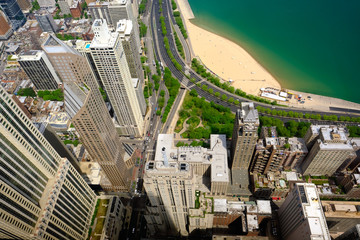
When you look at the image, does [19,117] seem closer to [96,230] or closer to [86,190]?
[86,190]

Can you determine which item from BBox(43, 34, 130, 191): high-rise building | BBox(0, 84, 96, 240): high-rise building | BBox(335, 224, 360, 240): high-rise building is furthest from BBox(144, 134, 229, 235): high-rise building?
BBox(335, 224, 360, 240): high-rise building

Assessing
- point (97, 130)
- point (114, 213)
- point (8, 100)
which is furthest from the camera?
point (114, 213)

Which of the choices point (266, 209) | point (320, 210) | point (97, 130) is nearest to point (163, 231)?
point (266, 209)

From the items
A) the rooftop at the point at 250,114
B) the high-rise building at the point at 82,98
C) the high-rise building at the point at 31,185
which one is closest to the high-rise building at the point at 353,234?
the rooftop at the point at 250,114

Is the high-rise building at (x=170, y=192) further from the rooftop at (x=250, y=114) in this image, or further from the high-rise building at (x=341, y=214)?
the high-rise building at (x=341, y=214)

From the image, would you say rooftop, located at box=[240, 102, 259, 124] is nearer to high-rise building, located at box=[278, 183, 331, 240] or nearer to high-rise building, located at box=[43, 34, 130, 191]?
high-rise building, located at box=[278, 183, 331, 240]

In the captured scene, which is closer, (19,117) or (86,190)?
(19,117)
